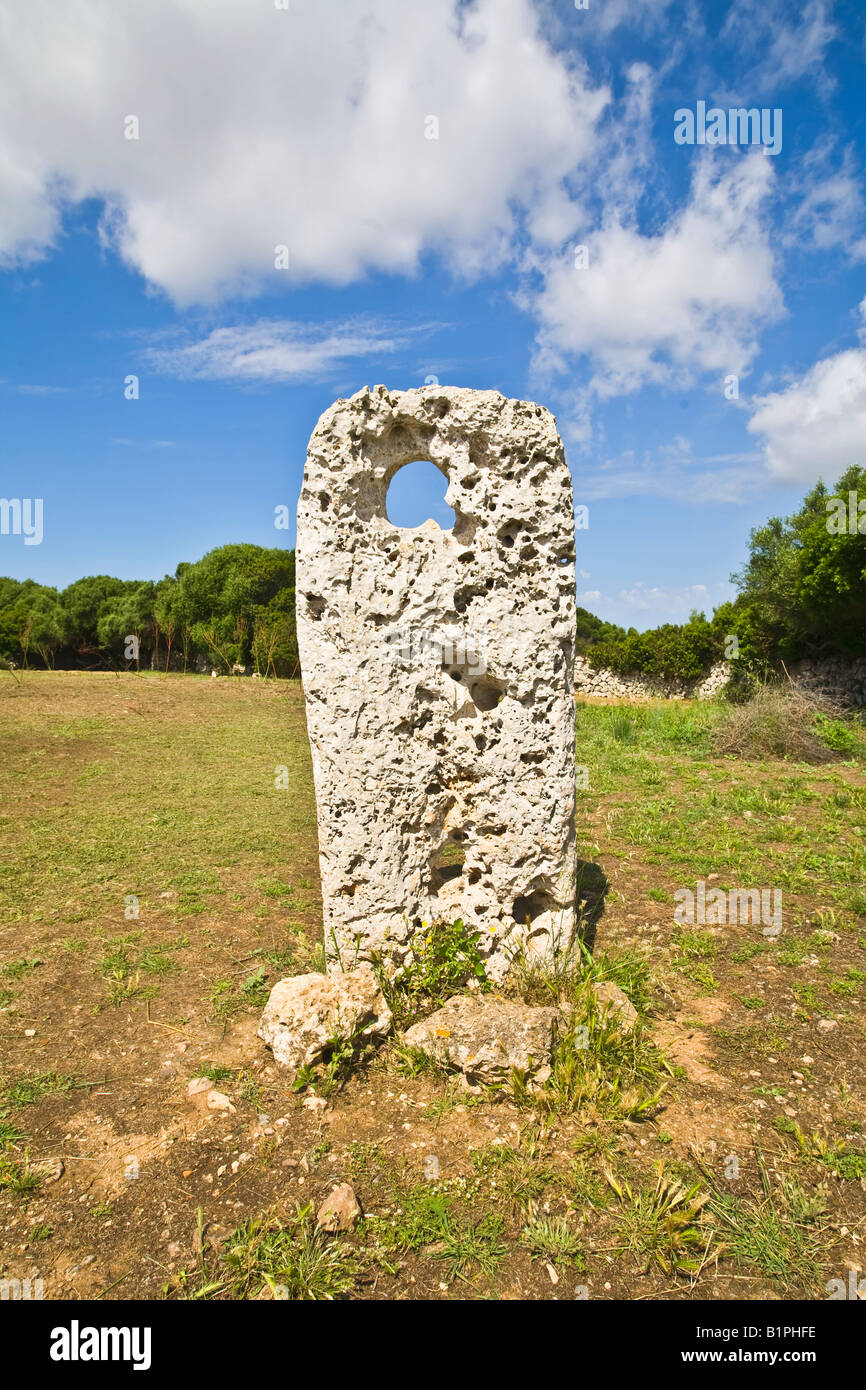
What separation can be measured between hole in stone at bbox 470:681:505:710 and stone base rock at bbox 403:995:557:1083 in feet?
5.87

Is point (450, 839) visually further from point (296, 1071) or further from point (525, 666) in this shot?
point (296, 1071)

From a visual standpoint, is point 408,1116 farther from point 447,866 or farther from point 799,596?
point 799,596

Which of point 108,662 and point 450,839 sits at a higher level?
point 108,662

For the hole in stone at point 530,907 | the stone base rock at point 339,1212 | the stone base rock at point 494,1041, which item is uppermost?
the hole in stone at point 530,907

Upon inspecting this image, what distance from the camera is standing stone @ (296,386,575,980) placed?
14.5 ft

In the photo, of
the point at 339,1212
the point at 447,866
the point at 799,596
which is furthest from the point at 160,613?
the point at 339,1212

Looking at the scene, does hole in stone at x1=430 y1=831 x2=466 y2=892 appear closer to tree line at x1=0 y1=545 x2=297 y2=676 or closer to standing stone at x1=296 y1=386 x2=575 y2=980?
standing stone at x1=296 y1=386 x2=575 y2=980

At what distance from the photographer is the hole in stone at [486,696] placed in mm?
4723

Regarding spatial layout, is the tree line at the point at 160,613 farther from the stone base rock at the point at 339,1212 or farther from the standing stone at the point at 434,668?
the stone base rock at the point at 339,1212

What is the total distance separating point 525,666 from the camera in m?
4.47

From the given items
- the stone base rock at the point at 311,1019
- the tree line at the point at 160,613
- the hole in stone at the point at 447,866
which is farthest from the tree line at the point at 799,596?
the tree line at the point at 160,613

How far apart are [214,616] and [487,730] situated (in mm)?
26927

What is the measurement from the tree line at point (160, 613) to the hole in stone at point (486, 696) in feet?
76.5
